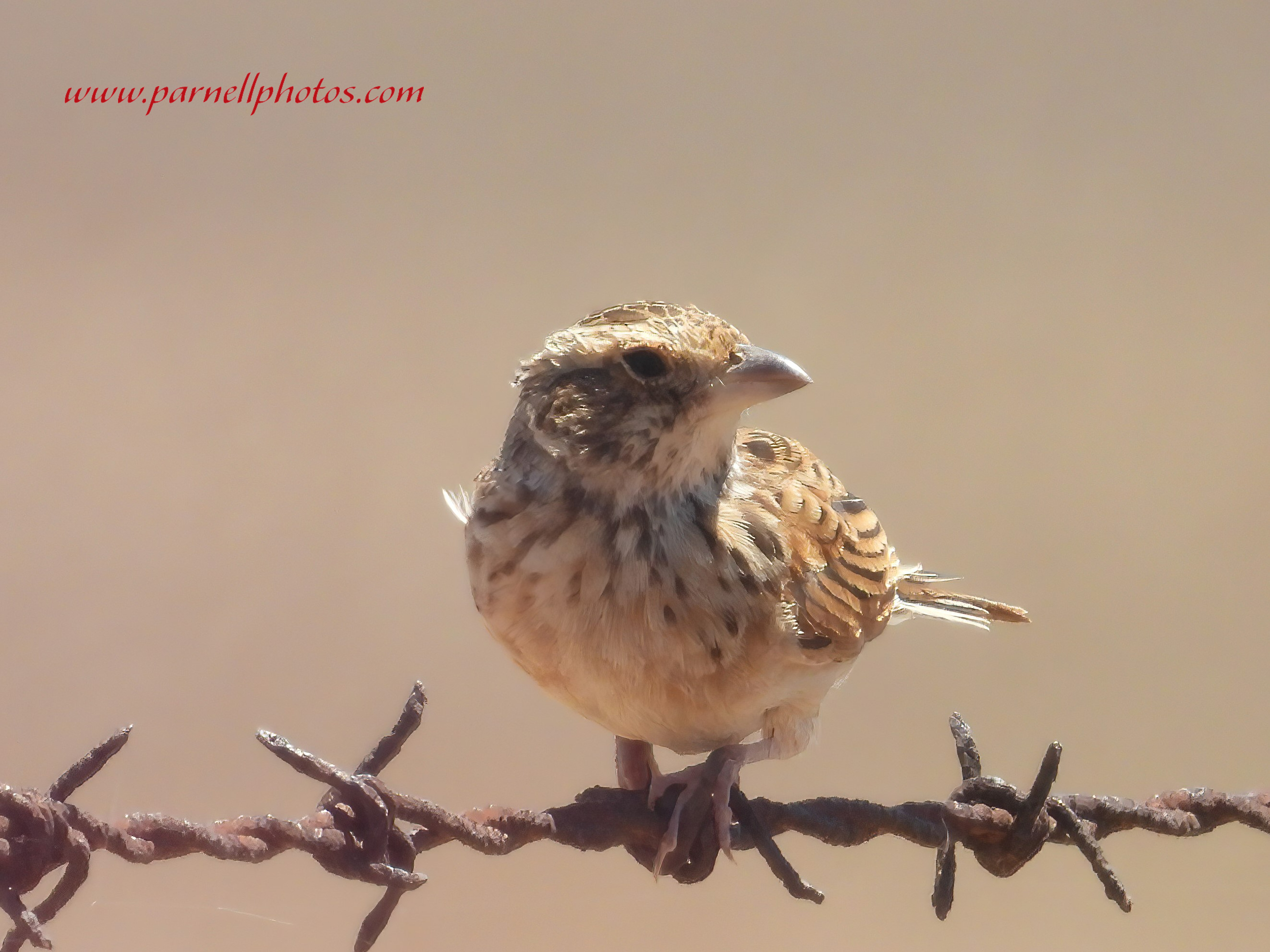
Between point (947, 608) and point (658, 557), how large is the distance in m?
1.29

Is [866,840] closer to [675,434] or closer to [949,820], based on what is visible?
[949,820]

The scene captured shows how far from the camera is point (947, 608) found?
3.10m

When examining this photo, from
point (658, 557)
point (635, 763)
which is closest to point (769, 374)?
point (658, 557)

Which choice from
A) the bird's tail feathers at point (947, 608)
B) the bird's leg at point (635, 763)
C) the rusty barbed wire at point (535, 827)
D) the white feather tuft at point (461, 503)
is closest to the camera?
the rusty barbed wire at point (535, 827)

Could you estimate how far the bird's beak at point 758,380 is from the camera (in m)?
2.12

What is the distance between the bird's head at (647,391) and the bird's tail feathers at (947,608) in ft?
3.36

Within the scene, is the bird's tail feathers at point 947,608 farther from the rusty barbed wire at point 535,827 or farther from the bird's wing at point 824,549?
the rusty barbed wire at point 535,827

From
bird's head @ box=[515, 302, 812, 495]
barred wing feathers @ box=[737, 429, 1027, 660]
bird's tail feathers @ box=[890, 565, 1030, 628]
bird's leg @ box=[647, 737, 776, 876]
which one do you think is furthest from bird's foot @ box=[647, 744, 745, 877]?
bird's tail feathers @ box=[890, 565, 1030, 628]

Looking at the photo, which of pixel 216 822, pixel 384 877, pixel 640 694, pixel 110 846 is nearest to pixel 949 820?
pixel 640 694

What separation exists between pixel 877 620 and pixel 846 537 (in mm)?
211

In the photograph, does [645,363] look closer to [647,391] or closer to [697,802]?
[647,391]

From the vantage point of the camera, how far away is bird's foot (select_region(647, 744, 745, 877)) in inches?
80.7

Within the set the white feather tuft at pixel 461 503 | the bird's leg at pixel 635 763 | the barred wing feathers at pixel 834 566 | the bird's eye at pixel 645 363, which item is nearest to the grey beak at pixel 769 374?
the bird's eye at pixel 645 363

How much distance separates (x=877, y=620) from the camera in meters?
2.58
